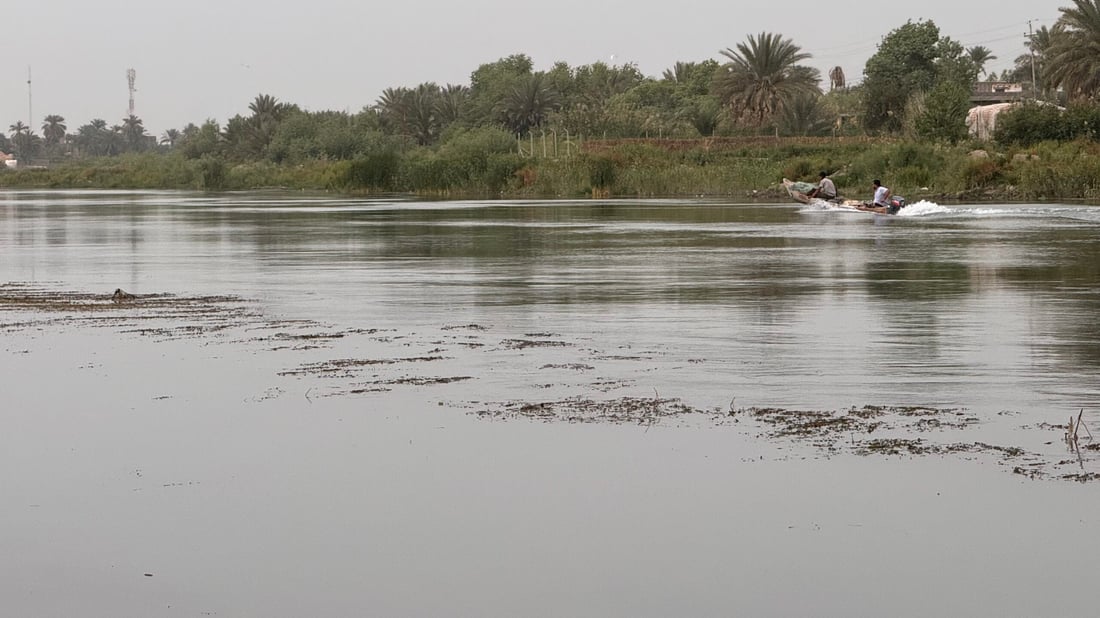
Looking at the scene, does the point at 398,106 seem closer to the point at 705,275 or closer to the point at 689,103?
the point at 689,103

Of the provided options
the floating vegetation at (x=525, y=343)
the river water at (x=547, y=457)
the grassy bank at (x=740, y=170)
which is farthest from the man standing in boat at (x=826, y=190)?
the floating vegetation at (x=525, y=343)

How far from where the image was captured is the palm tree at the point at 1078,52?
7719cm

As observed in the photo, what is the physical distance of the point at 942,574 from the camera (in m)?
7.51

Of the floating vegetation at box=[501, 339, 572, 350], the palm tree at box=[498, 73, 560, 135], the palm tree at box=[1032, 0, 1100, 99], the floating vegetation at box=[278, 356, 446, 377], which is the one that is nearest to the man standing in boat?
the palm tree at box=[1032, 0, 1100, 99]

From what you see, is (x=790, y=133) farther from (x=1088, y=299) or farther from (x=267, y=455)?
(x=267, y=455)

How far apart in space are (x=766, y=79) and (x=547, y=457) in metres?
93.0

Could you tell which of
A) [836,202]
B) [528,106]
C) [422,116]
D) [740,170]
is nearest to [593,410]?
[836,202]

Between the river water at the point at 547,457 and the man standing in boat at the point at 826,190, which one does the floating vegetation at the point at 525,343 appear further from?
the man standing in boat at the point at 826,190

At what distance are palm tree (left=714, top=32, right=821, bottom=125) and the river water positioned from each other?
254 ft

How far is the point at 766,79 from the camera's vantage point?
331 feet

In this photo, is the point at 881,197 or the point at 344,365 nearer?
the point at 344,365

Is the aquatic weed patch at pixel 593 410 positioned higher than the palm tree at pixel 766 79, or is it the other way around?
the palm tree at pixel 766 79

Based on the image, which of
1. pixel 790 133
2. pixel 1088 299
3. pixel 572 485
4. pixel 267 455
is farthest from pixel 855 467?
pixel 790 133

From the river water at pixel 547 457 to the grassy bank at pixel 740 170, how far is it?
4100cm
